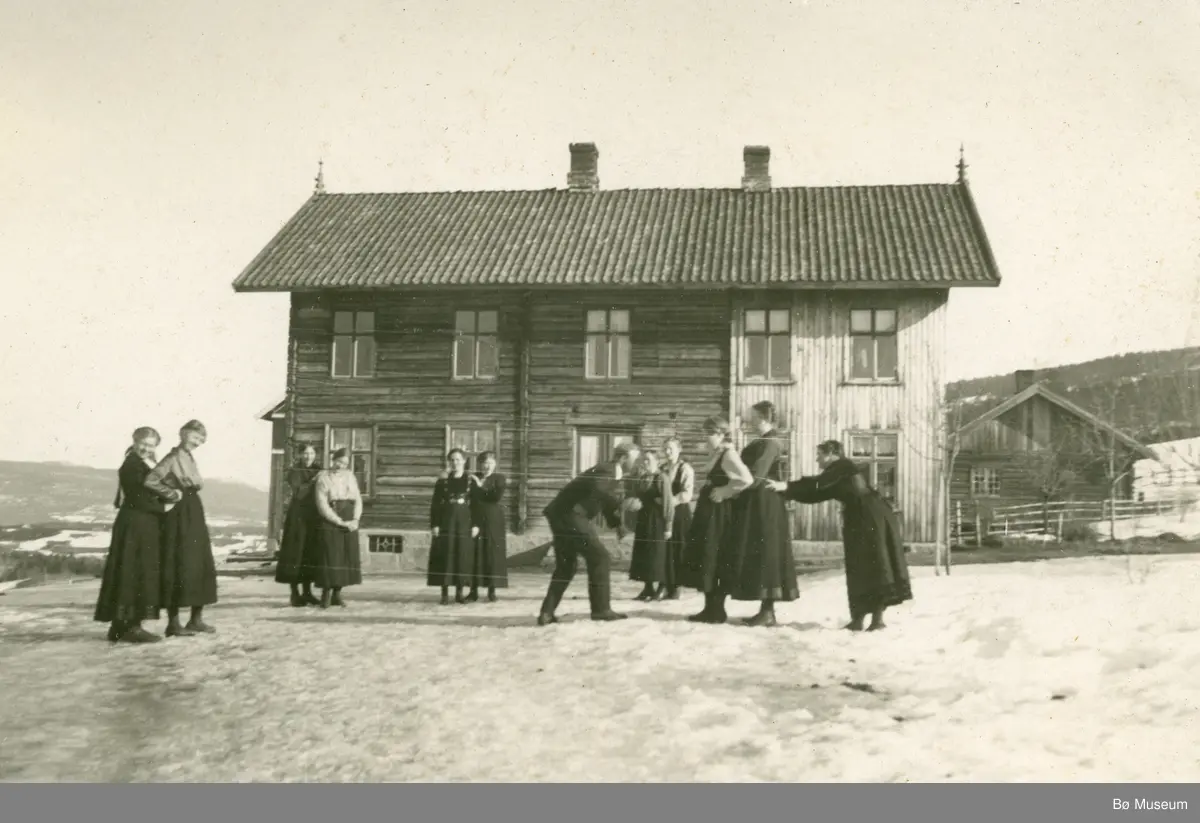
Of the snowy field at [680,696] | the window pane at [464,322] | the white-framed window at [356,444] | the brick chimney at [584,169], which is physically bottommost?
the snowy field at [680,696]

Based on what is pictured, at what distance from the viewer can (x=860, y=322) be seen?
580 cm

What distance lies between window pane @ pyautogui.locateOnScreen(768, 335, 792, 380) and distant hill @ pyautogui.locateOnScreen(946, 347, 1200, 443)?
88 cm

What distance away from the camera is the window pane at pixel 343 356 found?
5.69 m

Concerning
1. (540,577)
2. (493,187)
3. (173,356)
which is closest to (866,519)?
(540,577)

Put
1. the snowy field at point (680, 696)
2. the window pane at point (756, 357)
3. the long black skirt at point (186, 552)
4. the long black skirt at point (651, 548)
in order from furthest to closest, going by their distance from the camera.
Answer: the window pane at point (756, 357) < the long black skirt at point (651, 548) < the long black skirt at point (186, 552) < the snowy field at point (680, 696)

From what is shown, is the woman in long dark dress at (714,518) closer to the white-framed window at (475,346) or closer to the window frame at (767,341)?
the window frame at (767,341)

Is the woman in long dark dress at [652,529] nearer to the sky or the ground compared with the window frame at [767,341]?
nearer to the ground

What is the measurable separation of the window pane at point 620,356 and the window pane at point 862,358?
49.7 inches

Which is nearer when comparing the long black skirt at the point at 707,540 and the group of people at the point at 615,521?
the group of people at the point at 615,521

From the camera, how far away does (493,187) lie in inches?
227

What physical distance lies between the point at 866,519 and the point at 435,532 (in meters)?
2.40

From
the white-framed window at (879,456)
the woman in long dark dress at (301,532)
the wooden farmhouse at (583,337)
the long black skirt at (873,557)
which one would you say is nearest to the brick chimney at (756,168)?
the wooden farmhouse at (583,337)

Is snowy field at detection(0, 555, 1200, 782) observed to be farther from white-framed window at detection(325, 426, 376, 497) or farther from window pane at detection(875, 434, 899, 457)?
white-framed window at detection(325, 426, 376, 497)

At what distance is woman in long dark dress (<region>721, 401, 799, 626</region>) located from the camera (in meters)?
5.38
